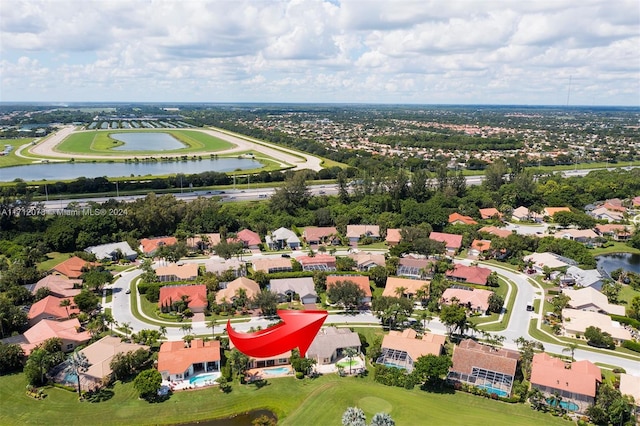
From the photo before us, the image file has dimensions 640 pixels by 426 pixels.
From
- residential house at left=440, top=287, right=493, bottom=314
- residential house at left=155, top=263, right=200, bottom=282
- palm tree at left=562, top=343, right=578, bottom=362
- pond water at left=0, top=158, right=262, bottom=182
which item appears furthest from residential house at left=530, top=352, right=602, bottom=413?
pond water at left=0, top=158, right=262, bottom=182

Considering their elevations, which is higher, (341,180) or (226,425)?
(341,180)

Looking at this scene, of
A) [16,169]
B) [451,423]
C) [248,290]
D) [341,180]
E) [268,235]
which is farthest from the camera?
[16,169]

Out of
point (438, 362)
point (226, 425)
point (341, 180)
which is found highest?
point (341, 180)

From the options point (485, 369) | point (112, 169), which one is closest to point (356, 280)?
point (485, 369)

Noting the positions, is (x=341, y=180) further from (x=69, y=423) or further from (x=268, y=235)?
(x=69, y=423)

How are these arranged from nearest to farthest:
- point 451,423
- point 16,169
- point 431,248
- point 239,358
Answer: point 451,423, point 239,358, point 431,248, point 16,169

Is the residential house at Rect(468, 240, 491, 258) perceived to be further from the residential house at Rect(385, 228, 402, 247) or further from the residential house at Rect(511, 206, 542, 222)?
the residential house at Rect(511, 206, 542, 222)

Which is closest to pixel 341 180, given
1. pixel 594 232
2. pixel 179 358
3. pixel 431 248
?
pixel 431 248
